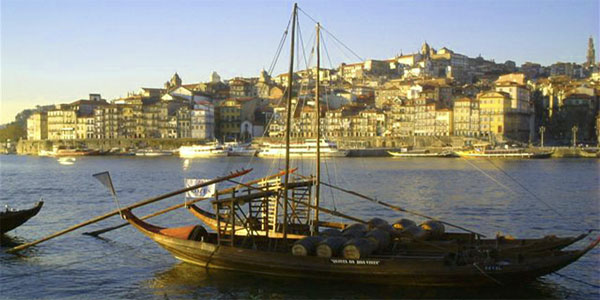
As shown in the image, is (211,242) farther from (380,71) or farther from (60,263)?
(380,71)

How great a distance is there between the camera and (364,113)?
113812 mm

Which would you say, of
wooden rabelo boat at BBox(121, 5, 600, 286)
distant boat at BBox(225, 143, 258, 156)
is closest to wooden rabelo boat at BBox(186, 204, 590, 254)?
wooden rabelo boat at BBox(121, 5, 600, 286)

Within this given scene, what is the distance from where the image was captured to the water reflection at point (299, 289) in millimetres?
17281

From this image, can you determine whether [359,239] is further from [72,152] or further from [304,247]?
[72,152]

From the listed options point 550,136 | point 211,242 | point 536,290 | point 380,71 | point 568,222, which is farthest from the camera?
point 380,71

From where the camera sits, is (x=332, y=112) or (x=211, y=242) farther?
(x=332, y=112)

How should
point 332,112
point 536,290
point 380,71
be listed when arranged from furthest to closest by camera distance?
point 380,71 → point 332,112 → point 536,290

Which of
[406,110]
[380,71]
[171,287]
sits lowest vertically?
[171,287]

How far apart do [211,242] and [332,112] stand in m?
95.7

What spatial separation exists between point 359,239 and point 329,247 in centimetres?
81

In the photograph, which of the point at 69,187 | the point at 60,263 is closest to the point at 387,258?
the point at 60,263

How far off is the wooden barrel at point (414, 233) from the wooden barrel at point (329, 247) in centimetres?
211

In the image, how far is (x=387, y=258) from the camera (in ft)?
59.3

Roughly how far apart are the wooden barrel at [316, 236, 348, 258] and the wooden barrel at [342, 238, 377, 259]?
22 cm
